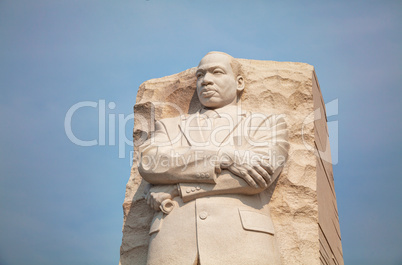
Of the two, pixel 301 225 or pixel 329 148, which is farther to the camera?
pixel 329 148

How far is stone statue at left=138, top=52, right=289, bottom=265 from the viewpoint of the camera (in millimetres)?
5027

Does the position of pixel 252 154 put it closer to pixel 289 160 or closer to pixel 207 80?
pixel 289 160

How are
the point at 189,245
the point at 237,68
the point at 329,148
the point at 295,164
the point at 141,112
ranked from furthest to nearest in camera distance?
the point at 329,148
the point at 141,112
the point at 237,68
the point at 295,164
the point at 189,245

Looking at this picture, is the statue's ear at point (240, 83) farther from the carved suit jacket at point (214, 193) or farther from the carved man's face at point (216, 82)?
the carved suit jacket at point (214, 193)

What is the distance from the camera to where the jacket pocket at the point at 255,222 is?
511 centimetres

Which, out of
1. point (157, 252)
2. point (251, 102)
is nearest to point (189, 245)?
point (157, 252)

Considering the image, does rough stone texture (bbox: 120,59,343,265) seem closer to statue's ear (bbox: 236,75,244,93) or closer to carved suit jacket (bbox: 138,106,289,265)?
statue's ear (bbox: 236,75,244,93)

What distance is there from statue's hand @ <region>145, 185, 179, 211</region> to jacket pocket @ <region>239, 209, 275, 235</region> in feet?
2.59

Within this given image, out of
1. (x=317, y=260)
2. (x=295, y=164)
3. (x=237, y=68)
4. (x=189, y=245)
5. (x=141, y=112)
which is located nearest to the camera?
(x=189, y=245)

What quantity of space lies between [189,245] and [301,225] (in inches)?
54.7

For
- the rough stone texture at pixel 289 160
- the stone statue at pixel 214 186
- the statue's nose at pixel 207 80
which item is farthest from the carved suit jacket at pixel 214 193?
the statue's nose at pixel 207 80

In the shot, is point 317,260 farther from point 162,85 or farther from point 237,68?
point 162,85

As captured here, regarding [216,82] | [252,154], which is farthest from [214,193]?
[216,82]

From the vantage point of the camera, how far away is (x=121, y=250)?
6.23m
